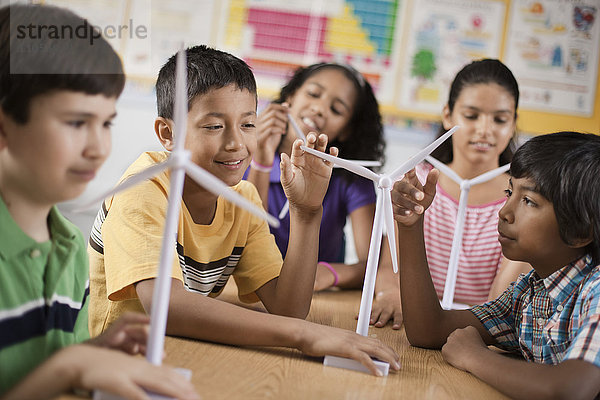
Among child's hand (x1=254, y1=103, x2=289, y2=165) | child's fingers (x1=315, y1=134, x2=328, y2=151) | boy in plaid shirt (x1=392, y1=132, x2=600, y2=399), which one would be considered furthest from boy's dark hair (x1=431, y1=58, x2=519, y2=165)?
child's fingers (x1=315, y1=134, x2=328, y2=151)

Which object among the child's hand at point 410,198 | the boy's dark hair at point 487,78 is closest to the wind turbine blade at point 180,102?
the child's hand at point 410,198

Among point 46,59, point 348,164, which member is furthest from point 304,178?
point 46,59

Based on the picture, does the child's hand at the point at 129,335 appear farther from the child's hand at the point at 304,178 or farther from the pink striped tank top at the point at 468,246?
the pink striped tank top at the point at 468,246

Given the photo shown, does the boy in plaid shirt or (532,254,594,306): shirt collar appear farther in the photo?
(532,254,594,306): shirt collar

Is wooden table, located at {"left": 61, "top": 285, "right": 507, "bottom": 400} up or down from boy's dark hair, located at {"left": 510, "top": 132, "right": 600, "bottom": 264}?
down

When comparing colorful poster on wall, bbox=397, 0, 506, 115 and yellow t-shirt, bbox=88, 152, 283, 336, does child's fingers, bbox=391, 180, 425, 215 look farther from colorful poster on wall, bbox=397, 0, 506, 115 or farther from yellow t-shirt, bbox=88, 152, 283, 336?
colorful poster on wall, bbox=397, 0, 506, 115

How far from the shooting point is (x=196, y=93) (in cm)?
141

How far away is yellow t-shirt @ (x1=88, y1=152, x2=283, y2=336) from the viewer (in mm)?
1175

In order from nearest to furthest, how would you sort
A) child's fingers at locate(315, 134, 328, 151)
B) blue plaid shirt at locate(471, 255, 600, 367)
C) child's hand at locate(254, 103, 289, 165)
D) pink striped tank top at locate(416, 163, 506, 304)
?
1. blue plaid shirt at locate(471, 255, 600, 367)
2. child's fingers at locate(315, 134, 328, 151)
3. pink striped tank top at locate(416, 163, 506, 304)
4. child's hand at locate(254, 103, 289, 165)

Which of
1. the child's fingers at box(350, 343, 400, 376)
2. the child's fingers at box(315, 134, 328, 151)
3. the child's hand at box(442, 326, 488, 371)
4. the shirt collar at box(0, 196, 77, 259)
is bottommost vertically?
the child's hand at box(442, 326, 488, 371)

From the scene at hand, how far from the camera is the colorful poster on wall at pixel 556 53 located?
12.6ft

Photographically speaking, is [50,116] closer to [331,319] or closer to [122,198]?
[122,198]

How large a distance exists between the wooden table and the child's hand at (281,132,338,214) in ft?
1.29

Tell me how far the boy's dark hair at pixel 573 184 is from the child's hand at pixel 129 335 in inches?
34.3
